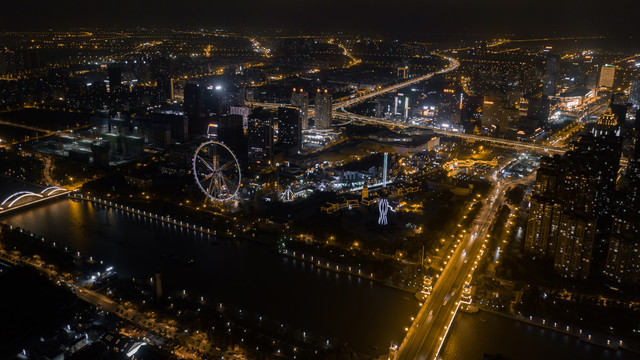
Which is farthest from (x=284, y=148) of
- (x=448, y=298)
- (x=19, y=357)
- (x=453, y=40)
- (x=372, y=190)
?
(x=453, y=40)

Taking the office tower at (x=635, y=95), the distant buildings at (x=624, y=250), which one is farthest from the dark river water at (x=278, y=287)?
the office tower at (x=635, y=95)

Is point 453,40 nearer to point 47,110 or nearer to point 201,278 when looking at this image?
point 47,110

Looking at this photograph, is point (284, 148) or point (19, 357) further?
point (284, 148)

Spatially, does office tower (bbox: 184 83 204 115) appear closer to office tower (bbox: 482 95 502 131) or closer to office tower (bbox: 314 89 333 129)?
office tower (bbox: 314 89 333 129)

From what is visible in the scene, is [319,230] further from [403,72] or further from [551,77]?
[403,72]

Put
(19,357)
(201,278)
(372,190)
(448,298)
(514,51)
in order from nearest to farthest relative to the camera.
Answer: (19,357) → (448,298) → (201,278) → (372,190) → (514,51)

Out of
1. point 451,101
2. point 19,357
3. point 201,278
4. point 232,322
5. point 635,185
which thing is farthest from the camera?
point 451,101
